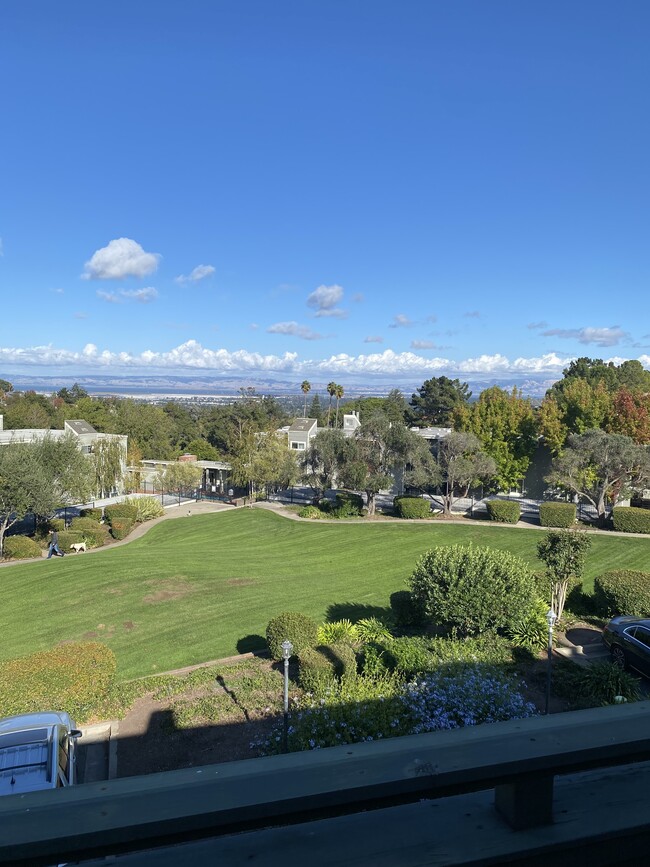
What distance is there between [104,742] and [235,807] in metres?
9.80

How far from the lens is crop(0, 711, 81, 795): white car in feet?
20.3

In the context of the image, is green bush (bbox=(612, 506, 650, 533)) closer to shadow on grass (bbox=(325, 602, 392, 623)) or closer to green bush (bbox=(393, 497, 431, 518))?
green bush (bbox=(393, 497, 431, 518))

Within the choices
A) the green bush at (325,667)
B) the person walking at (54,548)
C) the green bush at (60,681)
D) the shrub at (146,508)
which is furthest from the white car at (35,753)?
the shrub at (146,508)

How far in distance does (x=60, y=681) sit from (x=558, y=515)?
983 inches

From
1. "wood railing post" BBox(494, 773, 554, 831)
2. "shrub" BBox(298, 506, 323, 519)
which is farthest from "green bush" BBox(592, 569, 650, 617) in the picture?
"shrub" BBox(298, 506, 323, 519)

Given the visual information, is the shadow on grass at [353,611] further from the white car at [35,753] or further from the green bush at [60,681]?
the white car at [35,753]

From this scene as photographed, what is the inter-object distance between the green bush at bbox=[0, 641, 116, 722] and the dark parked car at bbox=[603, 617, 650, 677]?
9.83 m

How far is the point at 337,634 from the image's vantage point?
1264 centimetres

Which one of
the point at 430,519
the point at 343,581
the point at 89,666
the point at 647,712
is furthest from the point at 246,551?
the point at 647,712

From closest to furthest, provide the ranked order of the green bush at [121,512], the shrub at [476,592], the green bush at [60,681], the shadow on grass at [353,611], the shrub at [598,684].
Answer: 1. the shrub at [598,684]
2. the green bush at [60,681]
3. the shrub at [476,592]
4. the shadow on grass at [353,611]
5. the green bush at [121,512]

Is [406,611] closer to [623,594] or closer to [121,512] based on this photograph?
[623,594]

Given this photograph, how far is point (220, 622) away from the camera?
15.4 meters

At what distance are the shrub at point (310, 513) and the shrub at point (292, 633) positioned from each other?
20.7 m

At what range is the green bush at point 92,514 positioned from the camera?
30.3 meters
